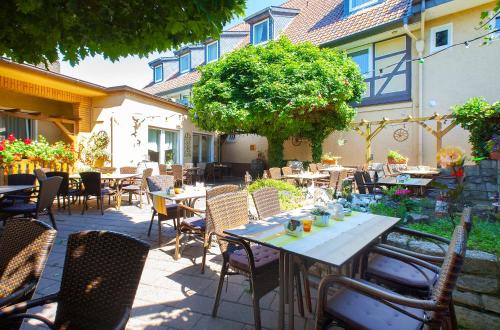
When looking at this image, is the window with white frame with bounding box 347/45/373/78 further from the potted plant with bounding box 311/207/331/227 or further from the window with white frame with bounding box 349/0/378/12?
the potted plant with bounding box 311/207/331/227

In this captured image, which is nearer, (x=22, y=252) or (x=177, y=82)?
(x=22, y=252)

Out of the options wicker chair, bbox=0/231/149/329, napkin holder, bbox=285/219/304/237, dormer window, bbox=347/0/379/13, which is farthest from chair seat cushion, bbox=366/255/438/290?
dormer window, bbox=347/0/379/13

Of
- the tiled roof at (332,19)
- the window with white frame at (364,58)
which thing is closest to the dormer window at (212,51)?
the tiled roof at (332,19)

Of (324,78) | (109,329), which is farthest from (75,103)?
(109,329)

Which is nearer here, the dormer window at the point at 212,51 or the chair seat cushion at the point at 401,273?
the chair seat cushion at the point at 401,273

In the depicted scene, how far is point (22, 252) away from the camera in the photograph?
5.40 feet

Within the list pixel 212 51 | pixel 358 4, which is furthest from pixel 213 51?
pixel 358 4

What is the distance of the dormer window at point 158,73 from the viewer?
62.6ft

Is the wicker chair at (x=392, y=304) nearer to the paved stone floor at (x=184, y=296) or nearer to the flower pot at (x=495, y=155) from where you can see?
the paved stone floor at (x=184, y=296)

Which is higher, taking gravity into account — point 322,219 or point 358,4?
point 358,4

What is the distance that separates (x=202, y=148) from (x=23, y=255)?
12.2m

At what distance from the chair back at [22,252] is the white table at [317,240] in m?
1.14

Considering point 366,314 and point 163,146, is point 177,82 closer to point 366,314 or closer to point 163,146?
point 163,146

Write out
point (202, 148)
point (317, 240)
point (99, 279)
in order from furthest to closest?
point (202, 148) < point (317, 240) < point (99, 279)
